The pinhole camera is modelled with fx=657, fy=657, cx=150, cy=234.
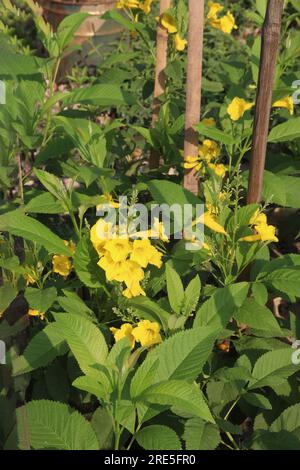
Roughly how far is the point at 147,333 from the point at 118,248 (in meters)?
0.21

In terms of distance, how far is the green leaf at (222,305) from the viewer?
5.12 feet

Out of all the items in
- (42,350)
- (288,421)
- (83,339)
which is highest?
(83,339)

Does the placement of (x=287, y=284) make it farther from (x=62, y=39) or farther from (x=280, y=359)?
(x=62, y=39)

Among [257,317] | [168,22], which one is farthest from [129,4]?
[257,317]

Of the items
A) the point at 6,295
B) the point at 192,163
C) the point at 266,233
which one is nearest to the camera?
the point at 266,233

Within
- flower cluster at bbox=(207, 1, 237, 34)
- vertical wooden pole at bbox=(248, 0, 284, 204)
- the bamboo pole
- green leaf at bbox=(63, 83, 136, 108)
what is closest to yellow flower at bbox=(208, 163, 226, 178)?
the bamboo pole

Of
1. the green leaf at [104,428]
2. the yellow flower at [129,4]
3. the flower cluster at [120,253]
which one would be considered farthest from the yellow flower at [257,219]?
the yellow flower at [129,4]

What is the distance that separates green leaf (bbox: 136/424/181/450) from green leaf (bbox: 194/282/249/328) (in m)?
0.28

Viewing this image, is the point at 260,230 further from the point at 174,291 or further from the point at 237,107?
the point at 237,107

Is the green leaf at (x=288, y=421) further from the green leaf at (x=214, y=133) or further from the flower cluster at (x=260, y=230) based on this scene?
the green leaf at (x=214, y=133)

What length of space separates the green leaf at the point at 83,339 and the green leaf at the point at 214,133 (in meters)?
0.73

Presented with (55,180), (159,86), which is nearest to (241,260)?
(55,180)

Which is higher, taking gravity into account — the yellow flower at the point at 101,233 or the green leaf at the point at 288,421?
the yellow flower at the point at 101,233

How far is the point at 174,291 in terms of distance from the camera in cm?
158
